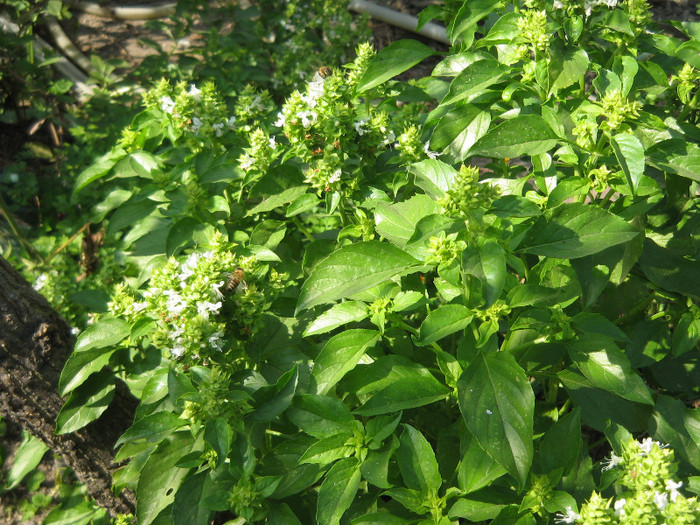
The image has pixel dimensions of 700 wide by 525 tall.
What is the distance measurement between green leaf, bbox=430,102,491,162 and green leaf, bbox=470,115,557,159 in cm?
33

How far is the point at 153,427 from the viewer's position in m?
1.68

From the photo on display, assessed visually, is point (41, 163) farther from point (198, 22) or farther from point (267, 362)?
point (267, 362)

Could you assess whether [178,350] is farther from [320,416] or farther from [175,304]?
[320,416]

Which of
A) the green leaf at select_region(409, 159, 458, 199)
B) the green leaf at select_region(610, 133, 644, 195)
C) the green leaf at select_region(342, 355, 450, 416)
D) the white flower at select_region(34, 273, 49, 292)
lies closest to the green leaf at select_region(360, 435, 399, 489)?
the green leaf at select_region(342, 355, 450, 416)

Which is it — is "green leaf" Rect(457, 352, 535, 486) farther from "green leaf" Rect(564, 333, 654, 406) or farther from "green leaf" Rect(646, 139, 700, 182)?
"green leaf" Rect(646, 139, 700, 182)

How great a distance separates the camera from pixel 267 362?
200 centimetres

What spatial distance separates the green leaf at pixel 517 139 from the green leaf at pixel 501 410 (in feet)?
1.77

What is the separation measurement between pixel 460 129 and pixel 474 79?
205 mm

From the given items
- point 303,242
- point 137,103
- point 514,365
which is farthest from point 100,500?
point 137,103

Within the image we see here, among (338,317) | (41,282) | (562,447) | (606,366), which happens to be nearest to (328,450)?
(338,317)

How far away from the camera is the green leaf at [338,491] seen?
1.56 m

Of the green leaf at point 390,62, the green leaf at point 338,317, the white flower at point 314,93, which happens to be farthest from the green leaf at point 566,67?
the green leaf at point 338,317

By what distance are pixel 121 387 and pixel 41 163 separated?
2.93m

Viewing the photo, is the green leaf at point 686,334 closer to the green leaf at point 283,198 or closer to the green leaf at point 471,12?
the green leaf at point 471,12
